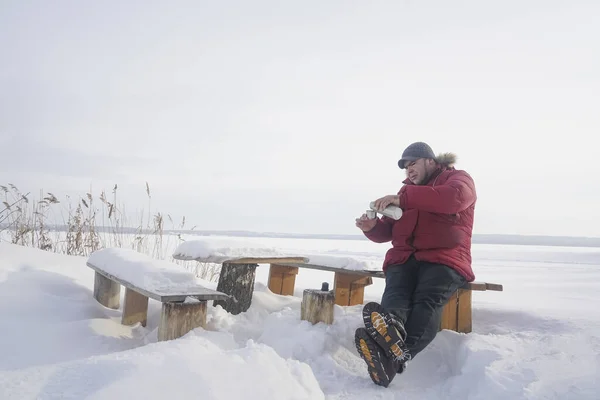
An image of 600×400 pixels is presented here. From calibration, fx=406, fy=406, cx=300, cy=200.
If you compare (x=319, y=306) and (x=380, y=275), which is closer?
(x=319, y=306)

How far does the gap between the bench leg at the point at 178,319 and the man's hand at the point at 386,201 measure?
49.4 inches

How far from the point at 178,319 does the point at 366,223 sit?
1.44m

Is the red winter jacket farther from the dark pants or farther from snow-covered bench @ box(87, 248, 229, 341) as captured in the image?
snow-covered bench @ box(87, 248, 229, 341)

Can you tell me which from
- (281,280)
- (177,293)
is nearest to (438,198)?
(177,293)

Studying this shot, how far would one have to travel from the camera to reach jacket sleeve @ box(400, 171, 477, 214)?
2.46m

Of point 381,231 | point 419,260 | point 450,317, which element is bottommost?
point 450,317

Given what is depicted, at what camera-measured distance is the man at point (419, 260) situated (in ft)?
7.11

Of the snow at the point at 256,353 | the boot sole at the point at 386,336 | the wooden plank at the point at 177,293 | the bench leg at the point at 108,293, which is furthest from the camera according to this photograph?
the bench leg at the point at 108,293

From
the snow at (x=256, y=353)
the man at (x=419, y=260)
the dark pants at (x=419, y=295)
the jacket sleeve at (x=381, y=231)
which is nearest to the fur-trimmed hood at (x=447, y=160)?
the man at (x=419, y=260)

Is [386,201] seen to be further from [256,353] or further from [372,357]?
[256,353]

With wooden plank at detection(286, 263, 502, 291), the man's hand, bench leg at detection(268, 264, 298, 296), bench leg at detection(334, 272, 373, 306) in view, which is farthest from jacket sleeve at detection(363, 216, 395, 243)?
bench leg at detection(268, 264, 298, 296)

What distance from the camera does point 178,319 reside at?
2354 mm

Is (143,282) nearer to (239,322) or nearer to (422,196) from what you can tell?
(239,322)

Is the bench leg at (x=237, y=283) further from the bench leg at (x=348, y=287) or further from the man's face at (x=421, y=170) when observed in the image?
the man's face at (x=421, y=170)
